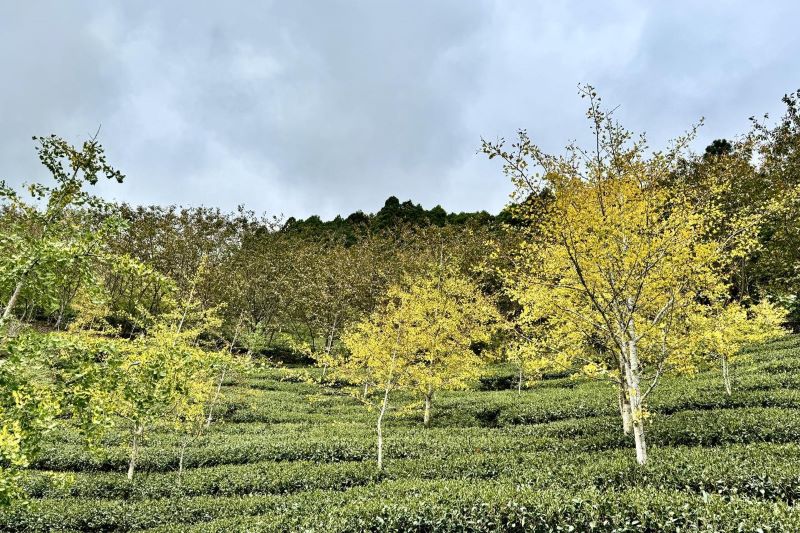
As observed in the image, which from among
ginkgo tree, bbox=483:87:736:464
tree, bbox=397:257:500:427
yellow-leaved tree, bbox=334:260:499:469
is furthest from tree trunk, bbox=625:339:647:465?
tree, bbox=397:257:500:427

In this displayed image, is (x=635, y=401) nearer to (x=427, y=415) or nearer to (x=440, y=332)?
(x=440, y=332)

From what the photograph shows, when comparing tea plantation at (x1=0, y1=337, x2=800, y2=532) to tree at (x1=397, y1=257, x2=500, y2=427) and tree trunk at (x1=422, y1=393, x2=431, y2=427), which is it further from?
tree at (x1=397, y1=257, x2=500, y2=427)

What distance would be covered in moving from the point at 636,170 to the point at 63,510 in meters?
17.5

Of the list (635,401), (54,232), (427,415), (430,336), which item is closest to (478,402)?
(427,415)

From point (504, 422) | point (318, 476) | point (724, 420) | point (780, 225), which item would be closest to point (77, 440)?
point (318, 476)

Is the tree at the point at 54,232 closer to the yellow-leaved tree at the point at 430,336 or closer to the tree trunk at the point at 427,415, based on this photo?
the yellow-leaved tree at the point at 430,336

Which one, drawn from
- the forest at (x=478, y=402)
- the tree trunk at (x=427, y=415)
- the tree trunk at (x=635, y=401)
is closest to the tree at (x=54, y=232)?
the forest at (x=478, y=402)

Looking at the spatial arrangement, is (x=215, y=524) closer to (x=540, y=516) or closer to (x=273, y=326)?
(x=540, y=516)

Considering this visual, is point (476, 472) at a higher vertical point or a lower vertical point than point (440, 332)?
lower

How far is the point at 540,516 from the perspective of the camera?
792 centimetres

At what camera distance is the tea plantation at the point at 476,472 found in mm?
8031

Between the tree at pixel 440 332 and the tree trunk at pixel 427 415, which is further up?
the tree at pixel 440 332

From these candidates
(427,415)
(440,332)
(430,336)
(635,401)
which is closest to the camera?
(635,401)

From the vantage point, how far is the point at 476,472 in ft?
41.4
